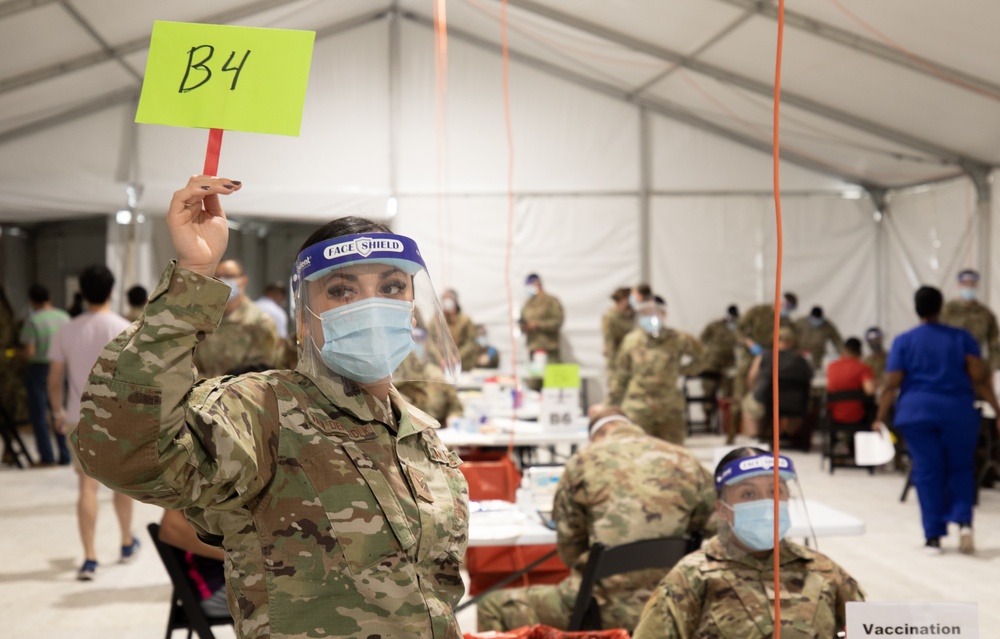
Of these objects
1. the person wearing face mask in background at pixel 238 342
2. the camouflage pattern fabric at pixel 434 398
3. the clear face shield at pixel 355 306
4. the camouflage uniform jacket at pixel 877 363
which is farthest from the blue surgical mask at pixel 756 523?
the camouflage uniform jacket at pixel 877 363

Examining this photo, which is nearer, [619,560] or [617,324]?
[619,560]

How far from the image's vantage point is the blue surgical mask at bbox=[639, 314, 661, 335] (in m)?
7.04

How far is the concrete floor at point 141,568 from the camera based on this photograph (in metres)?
4.45

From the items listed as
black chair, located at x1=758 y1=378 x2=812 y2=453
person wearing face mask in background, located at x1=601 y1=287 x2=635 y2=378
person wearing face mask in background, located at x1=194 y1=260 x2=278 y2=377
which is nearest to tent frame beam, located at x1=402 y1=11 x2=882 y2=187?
person wearing face mask in background, located at x1=601 y1=287 x2=635 y2=378

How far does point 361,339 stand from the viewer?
1.35 m

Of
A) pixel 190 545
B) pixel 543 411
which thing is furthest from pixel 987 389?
pixel 190 545

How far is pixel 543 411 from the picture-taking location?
579 cm

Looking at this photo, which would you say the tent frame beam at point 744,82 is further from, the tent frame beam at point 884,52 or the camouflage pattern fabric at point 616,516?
the camouflage pattern fabric at point 616,516

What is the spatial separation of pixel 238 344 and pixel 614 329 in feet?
16.4

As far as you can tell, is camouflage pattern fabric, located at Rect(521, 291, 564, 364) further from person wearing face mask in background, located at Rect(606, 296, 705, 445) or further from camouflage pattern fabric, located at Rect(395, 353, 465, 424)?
camouflage pattern fabric, located at Rect(395, 353, 465, 424)

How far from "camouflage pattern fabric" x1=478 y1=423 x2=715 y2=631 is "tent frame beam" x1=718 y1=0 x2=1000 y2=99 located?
5350 millimetres

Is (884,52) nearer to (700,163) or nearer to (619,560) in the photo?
(700,163)

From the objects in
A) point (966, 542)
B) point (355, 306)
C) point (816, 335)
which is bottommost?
point (966, 542)

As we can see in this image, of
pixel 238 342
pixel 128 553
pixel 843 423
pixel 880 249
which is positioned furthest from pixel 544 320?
pixel 128 553
